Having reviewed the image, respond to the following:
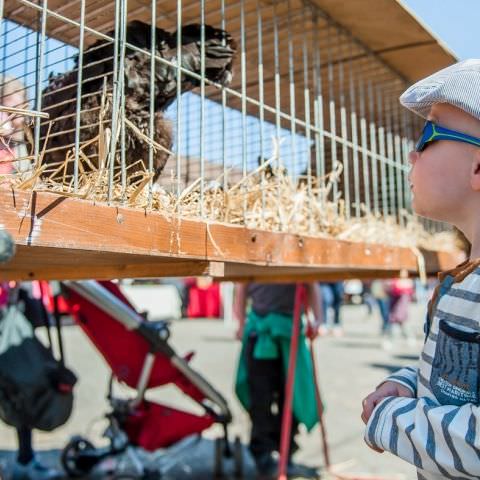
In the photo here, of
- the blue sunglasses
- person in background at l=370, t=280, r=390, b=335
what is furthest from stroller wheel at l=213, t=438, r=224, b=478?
person in background at l=370, t=280, r=390, b=335

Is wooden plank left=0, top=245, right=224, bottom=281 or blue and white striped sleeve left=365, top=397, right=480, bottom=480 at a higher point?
wooden plank left=0, top=245, right=224, bottom=281

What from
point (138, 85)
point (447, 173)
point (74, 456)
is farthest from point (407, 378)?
point (74, 456)

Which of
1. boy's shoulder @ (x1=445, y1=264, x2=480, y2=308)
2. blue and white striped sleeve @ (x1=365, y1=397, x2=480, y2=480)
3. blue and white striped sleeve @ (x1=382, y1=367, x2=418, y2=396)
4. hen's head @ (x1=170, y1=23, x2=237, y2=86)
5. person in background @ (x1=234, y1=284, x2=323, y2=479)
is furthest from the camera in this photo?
person in background @ (x1=234, y1=284, x2=323, y2=479)

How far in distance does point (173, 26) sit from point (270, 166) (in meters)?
0.67

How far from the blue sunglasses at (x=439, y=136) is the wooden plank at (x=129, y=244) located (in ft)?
1.81

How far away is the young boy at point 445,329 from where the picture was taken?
894mm

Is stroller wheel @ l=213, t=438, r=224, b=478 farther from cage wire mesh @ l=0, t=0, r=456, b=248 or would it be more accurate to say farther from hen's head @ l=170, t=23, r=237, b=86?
hen's head @ l=170, t=23, r=237, b=86

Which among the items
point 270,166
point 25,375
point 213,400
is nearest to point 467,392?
point 270,166

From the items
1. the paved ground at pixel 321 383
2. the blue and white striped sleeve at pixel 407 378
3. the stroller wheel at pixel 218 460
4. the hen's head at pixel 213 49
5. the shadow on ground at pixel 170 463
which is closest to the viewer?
the blue and white striped sleeve at pixel 407 378

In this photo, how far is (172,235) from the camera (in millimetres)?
1300

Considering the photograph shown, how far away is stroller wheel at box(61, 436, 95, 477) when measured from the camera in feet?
10.6

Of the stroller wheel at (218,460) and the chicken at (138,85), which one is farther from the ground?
the chicken at (138,85)

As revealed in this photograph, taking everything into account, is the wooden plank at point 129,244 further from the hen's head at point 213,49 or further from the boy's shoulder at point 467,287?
the boy's shoulder at point 467,287

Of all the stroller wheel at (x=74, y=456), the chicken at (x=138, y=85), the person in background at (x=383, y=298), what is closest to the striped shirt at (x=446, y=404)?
the chicken at (x=138, y=85)
